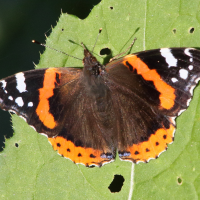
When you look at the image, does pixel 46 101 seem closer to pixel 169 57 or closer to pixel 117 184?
pixel 117 184

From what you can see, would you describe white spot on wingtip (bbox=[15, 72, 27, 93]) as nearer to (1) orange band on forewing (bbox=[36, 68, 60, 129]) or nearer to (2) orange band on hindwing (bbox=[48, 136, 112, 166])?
(1) orange band on forewing (bbox=[36, 68, 60, 129])

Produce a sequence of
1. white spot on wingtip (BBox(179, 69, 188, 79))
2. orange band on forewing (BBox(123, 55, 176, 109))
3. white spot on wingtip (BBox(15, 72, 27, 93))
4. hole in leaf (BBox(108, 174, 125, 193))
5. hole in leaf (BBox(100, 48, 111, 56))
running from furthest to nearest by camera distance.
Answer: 1. hole in leaf (BBox(100, 48, 111, 56))
2. hole in leaf (BBox(108, 174, 125, 193))
3. white spot on wingtip (BBox(15, 72, 27, 93))
4. orange band on forewing (BBox(123, 55, 176, 109))
5. white spot on wingtip (BBox(179, 69, 188, 79))

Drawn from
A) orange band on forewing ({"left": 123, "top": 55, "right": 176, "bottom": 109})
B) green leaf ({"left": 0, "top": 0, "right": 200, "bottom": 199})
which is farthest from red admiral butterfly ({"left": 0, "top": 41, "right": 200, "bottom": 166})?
green leaf ({"left": 0, "top": 0, "right": 200, "bottom": 199})

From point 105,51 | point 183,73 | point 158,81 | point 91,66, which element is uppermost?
point 183,73

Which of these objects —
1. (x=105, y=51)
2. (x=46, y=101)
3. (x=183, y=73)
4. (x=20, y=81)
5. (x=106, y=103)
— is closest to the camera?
(x=183, y=73)

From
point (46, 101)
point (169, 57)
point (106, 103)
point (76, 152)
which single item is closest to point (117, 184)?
point (76, 152)

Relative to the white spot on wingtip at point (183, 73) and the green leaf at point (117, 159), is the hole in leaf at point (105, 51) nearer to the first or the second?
the green leaf at point (117, 159)

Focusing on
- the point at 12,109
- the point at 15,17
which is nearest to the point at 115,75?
the point at 12,109
